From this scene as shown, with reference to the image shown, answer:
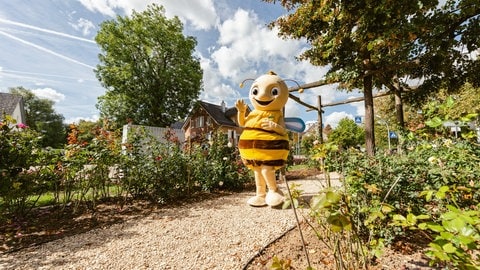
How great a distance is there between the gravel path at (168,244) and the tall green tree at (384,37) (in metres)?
4.39

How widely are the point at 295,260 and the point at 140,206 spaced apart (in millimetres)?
3610

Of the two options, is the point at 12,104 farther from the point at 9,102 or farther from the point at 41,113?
the point at 41,113

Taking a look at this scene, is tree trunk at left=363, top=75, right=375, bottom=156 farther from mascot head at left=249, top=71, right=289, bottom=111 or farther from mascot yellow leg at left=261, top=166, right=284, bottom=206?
mascot yellow leg at left=261, top=166, right=284, bottom=206

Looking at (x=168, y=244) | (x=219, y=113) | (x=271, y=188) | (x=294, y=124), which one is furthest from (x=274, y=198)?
(x=219, y=113)

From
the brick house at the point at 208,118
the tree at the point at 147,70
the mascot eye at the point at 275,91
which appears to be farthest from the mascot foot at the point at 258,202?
the brick house at the point at 208,118

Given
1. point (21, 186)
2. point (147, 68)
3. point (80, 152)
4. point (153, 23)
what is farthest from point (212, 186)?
point (153, 23)

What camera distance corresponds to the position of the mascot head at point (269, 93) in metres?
3.75

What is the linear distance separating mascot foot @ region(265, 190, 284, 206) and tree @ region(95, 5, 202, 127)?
57.8 ft

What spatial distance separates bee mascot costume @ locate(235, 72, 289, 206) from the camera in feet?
11.8

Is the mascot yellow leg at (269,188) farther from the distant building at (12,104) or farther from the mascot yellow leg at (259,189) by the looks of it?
the distant building at (12,104)

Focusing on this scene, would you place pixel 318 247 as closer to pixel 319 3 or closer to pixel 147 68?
pixel 319 3

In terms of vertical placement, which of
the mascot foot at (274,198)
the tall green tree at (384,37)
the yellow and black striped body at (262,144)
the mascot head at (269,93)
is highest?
the tall green tree at (384,37)

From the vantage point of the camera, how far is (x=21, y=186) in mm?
3637

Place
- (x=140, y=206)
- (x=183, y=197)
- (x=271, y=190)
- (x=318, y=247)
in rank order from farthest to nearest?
(x=183, y=197) → (x=140, y=206) → (x=271, y=190) → (x=318, y=247)
